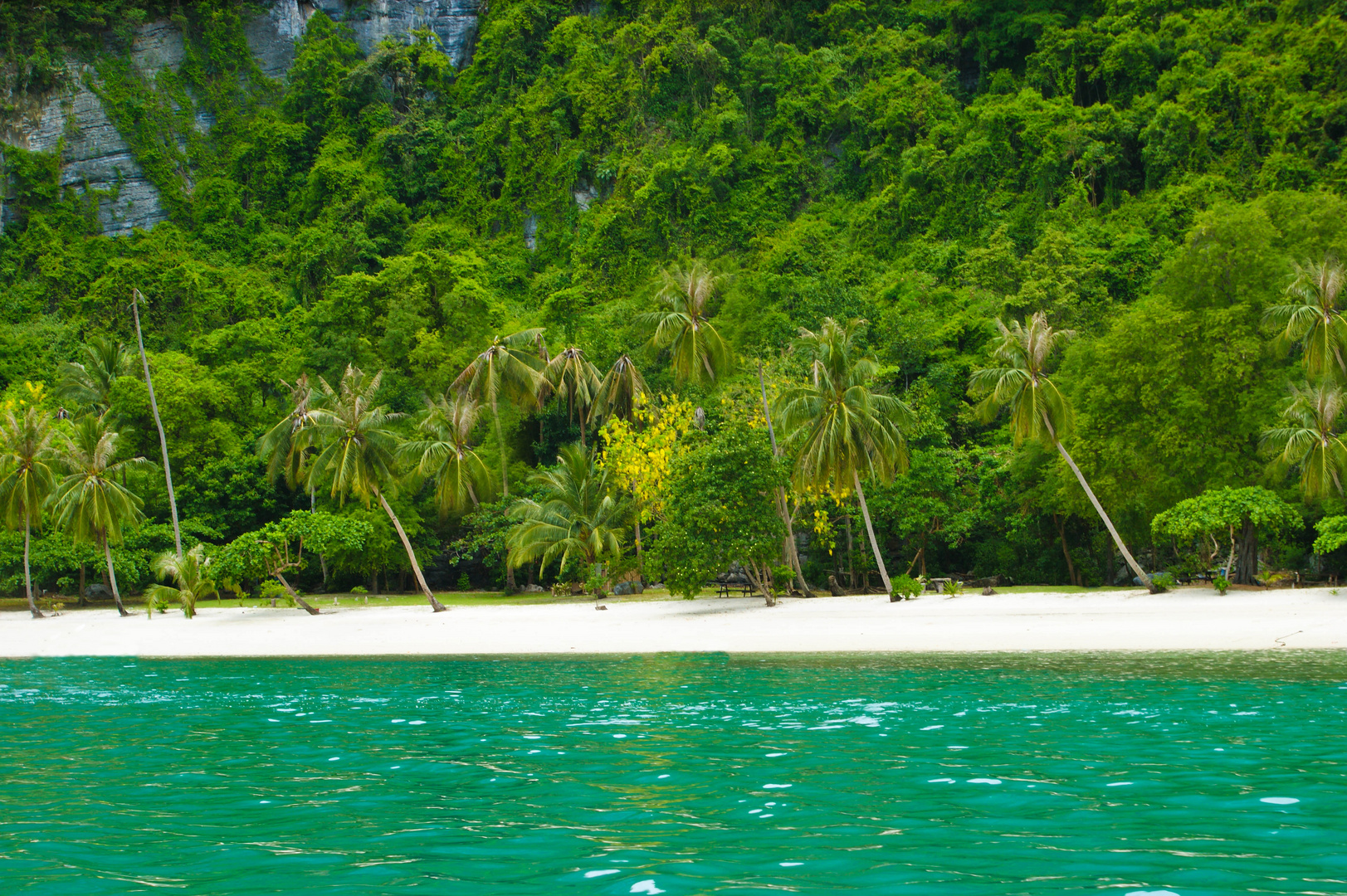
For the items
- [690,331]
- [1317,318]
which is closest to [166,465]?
[690,331]

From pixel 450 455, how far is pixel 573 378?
7.57 metres

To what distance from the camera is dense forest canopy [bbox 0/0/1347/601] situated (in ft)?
105

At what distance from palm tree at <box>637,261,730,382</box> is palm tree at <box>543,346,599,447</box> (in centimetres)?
789

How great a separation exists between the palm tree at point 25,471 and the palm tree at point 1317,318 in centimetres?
3954

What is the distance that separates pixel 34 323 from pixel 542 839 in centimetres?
6642

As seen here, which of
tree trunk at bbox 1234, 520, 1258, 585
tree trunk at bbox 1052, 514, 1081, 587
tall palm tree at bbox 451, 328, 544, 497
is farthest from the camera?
tall palm tree at bbox 451, 328, 544, 497

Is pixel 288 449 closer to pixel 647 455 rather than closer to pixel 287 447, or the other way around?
pixel 287 447

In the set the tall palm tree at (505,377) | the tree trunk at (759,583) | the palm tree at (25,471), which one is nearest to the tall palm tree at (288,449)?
the tall palm tree at (505,377)

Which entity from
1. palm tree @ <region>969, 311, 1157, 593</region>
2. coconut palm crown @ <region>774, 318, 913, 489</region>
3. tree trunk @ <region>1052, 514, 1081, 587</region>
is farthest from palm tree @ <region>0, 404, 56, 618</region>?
tree trunk @ <region>1052, 514, 1081, 587</region>

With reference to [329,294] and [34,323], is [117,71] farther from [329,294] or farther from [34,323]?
[329,294]

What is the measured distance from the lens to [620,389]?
40.8 metres

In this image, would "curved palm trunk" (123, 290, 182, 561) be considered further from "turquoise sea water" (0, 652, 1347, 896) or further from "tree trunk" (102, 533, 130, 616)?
"turquoise sea water" (0, 652, 1347, 896)

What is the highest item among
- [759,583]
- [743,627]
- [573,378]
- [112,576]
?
[573,378]

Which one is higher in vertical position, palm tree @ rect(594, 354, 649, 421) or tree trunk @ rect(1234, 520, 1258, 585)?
palm tree @ rect(594, 354, 649, 421)
